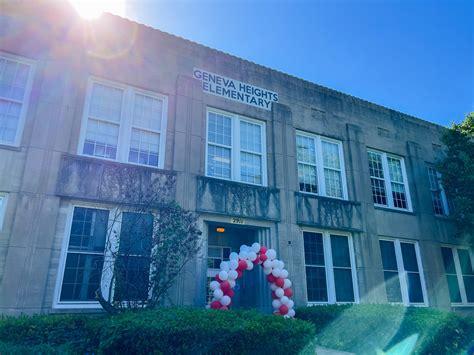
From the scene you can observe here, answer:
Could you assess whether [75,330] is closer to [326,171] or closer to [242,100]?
[242,100]

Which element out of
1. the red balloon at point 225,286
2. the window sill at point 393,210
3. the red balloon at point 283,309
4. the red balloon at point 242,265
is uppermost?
the window sill at point 393,210

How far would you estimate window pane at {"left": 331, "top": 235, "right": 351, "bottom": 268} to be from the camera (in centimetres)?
1251

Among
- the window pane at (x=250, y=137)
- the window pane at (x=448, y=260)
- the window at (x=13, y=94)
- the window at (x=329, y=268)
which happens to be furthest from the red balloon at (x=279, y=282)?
the window pane at (x=448, y=260)

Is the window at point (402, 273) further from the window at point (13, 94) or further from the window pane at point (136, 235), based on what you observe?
the window at point (13, 94)

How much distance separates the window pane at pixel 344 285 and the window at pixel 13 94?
10448mm

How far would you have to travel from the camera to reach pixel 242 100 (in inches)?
490

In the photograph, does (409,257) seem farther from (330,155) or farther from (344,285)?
(330,155)

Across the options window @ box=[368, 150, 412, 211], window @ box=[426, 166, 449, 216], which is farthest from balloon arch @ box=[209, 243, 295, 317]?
window @ box=[426, 166, 449, 216]

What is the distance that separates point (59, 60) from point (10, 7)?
179 cm

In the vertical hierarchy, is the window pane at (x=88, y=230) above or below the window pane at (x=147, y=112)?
below

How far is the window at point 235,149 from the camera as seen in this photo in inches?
451

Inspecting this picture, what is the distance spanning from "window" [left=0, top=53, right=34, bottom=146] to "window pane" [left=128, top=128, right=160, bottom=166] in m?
2.78

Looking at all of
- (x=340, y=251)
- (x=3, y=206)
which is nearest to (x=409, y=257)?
(x=340, y=251)

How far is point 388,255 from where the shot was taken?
13.8m
